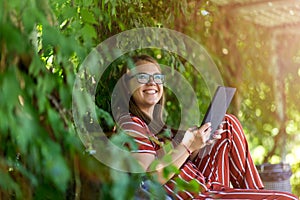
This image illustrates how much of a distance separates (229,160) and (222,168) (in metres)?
0.09

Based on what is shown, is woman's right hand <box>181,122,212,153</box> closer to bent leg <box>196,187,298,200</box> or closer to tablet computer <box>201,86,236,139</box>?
tablet computer <box>201,86,236,139</box>

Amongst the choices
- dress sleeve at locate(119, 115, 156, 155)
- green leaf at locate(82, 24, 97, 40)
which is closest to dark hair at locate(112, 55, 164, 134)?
dress sleeve at locate(119, 115, 156, 155)

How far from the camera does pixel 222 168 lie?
8.70 ft

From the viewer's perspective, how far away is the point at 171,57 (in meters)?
3.18

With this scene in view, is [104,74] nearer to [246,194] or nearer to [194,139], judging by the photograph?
[194,139]

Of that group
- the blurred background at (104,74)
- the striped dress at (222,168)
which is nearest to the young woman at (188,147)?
the striped dress at (222,168)

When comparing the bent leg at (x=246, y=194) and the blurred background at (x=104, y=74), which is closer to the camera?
the blurred background at (x=104, y=74)

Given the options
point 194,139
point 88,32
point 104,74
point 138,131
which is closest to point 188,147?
point 194,139

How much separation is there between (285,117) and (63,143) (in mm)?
4421

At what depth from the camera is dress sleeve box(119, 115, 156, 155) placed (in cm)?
218

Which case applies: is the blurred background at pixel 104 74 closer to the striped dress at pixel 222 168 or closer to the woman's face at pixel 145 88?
the woman's face at pixel 145 88

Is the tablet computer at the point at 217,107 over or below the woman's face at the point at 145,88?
below

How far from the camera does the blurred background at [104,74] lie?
3.67 feet

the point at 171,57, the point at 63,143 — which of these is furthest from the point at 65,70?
the point at 171,57
